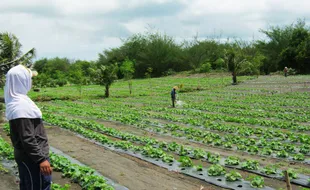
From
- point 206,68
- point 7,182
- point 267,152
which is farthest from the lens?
point 206,68

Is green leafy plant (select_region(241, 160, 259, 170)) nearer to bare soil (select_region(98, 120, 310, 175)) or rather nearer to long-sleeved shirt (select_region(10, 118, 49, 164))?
bare soil (select_region(98, 120, 310, 175))

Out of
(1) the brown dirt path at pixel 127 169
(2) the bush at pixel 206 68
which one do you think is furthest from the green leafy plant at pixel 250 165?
(2) the bush at pixel 206 68

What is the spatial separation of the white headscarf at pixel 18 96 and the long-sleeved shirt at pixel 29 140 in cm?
7

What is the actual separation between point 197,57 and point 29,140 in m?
54.9

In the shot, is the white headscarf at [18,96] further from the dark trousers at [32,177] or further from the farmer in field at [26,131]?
the dark trousers at [32,177]

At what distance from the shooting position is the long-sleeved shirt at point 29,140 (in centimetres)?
330

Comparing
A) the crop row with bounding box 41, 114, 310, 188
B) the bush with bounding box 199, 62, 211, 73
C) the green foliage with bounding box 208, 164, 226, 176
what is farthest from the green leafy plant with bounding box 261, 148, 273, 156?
the bush with bounding box 199, 62, 211, 73

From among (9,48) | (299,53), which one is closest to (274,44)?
(299,53)

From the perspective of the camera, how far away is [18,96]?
11.2ft

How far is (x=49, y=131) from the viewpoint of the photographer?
539 inches

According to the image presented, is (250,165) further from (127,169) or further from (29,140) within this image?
(29,140)

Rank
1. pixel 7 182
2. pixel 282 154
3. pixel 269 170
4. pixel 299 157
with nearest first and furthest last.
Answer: pixel 7 182, pixel 269 170, pixel 299 157, pixel 282 154

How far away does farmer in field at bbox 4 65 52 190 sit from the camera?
332cm

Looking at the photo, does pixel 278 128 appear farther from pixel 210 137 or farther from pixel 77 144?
pixel 77 144
